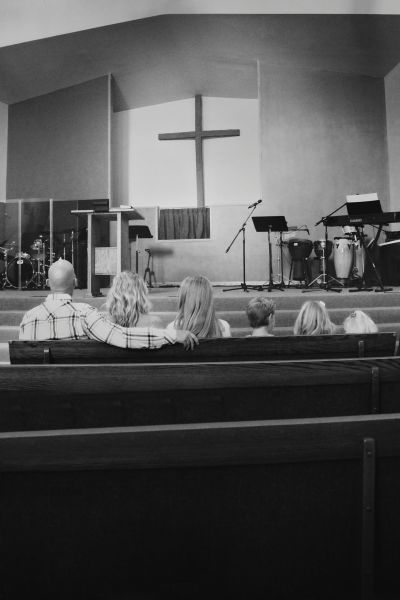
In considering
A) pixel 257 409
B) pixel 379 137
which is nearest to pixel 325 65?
pixel 379 137

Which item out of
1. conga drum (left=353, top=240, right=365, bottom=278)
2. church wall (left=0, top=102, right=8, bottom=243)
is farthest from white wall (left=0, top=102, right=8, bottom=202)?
conga drum (left=353, top=240, right=365, bottom=278)

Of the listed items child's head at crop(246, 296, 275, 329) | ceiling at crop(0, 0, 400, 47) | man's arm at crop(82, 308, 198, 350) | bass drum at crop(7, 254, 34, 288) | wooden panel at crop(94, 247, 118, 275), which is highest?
ceiling at crop(0, 0, 400, 47)

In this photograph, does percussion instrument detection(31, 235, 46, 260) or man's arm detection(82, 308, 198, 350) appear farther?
percussion instrument detection(31, 235, 46, 260)

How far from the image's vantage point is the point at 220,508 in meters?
0.82

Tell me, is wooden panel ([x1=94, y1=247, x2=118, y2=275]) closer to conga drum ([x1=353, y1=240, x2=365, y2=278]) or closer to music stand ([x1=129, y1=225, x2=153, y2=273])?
music stand ([x1=129, y1=225, x2=153, y2=273])

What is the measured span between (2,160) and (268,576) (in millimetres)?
9976

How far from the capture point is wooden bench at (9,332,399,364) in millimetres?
1994

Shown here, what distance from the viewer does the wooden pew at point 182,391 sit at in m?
1.35

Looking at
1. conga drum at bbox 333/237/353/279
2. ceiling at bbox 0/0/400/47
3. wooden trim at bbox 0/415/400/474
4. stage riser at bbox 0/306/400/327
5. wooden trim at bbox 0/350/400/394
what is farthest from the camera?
conga drum at bbox 333/237/353/279

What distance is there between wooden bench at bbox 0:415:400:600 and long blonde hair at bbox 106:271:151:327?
2.08m

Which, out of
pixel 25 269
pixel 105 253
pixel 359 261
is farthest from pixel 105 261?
pixel 359 261

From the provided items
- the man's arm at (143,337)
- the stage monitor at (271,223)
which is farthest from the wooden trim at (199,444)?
the stage monitor at (271,223)

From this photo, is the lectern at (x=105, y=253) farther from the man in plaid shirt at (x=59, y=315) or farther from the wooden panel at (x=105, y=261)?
the man in plaid shirt at (x=59, y=315)

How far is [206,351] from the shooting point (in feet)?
6.60
